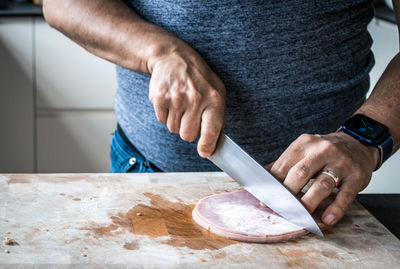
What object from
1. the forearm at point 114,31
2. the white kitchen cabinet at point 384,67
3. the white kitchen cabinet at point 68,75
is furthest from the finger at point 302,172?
the white kitchen cabinet at point 68,75

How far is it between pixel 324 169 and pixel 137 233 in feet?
1.14

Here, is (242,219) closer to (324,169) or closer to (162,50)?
(324,169)

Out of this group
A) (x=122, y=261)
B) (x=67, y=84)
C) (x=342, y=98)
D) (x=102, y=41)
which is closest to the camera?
(x=122, y=261)

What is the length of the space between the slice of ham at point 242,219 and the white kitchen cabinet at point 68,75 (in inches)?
66.6

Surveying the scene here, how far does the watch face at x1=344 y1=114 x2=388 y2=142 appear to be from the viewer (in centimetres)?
102

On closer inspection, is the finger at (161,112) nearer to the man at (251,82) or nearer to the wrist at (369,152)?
the man at (251,82)

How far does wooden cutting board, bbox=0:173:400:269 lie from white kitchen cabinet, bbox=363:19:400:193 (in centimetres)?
127

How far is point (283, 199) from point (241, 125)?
0.78 ft

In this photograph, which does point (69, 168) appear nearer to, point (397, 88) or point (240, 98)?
point (240, 98)

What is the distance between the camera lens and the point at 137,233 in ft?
3.00

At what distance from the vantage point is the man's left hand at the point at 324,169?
0.95 metres

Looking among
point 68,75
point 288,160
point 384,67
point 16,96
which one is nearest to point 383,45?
point 384,67

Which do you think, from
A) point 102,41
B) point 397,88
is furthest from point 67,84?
point 397,88

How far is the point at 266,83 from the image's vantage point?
112cm
